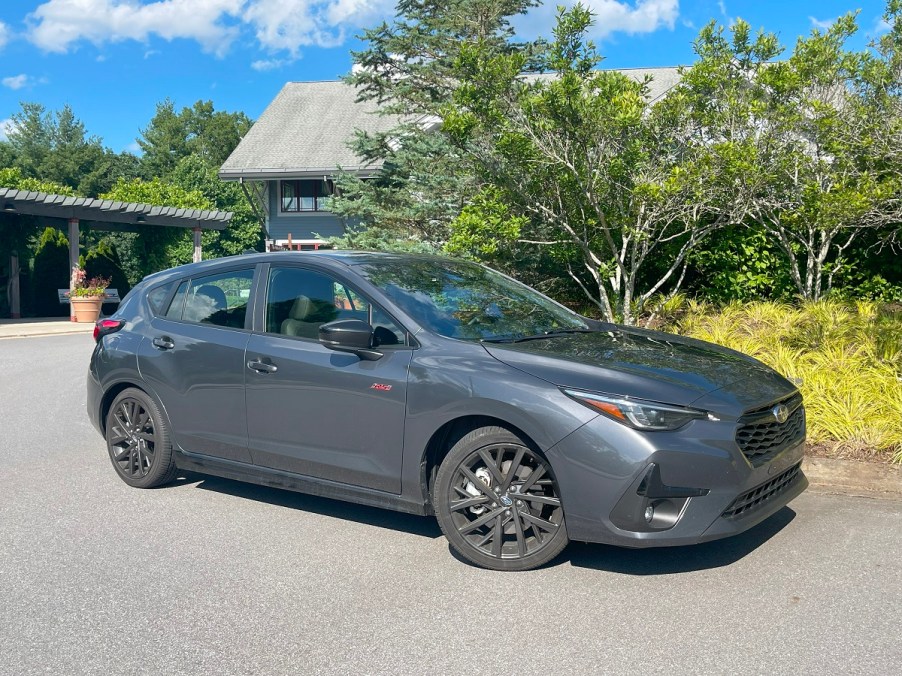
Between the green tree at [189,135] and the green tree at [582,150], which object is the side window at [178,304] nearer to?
the green tree at [582,150]

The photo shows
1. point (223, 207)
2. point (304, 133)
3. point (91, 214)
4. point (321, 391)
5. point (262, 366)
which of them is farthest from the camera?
point (223, 207)

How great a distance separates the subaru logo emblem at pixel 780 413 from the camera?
457cm

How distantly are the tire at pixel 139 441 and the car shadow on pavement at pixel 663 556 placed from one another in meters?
2.90

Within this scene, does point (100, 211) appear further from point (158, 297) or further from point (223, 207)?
point (158, 297)

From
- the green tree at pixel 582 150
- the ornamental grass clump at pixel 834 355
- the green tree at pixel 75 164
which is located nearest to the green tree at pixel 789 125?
the green tree at pixel 582 150

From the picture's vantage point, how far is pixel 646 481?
4.12 metres

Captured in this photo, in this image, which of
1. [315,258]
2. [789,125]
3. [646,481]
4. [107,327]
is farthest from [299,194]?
[646,481]

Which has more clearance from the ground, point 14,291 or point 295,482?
point 295,482

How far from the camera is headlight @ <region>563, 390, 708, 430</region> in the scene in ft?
13.8

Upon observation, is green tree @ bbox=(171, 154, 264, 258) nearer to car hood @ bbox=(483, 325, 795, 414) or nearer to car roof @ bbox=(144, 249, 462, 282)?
car roof @ bbox=(144, 249, 462, 282)

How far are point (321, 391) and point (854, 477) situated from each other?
3672 mm

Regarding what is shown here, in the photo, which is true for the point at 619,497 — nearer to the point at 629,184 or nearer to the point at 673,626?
the point at 673,626

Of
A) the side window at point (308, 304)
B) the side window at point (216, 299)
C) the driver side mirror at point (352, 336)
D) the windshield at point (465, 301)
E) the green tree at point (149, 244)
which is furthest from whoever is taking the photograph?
the green tree at point (149, 244)

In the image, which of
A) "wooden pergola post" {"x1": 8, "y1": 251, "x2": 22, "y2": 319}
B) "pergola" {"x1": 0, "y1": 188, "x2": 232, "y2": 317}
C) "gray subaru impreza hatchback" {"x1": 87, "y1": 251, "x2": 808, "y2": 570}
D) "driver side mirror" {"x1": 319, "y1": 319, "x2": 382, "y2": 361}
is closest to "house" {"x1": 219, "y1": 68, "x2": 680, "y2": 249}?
"pergola" {"x1": 0, "y1": 188, "x2": 232, "y2": 317}
